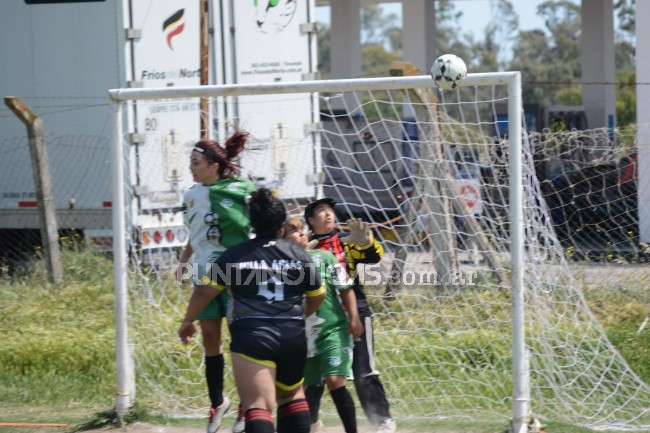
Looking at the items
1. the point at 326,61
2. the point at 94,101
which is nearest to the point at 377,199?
the point at 94,101

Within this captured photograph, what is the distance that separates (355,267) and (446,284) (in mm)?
1793

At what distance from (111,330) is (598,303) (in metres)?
4.48

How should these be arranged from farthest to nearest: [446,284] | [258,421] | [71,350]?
[71,350]
[446,284]
[258,421]

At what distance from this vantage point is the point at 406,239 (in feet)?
28.5

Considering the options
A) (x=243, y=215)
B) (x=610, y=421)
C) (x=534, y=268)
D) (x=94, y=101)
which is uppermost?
(x=94, y=101)

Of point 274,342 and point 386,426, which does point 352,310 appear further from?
point 386,426

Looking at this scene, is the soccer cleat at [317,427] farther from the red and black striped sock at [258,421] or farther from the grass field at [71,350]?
the red and black striped sock at [258,421]

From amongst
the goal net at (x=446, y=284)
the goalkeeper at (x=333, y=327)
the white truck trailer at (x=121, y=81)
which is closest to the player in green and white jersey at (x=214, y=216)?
the goalkeeper at (x=333, y=327)

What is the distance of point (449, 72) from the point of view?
6641mm

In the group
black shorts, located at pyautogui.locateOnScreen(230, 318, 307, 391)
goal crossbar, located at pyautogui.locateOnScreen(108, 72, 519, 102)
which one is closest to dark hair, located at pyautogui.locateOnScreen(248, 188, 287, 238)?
black shorts, located at pyautogui.locateOnScreen(230, 318, 307, 391)

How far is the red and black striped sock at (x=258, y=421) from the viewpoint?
568 centimetres

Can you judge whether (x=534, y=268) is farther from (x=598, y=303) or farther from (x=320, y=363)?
(x=598, y=303)

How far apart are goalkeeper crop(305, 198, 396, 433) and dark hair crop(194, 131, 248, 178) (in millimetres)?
586

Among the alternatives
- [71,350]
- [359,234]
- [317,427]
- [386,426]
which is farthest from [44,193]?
[386,426]
